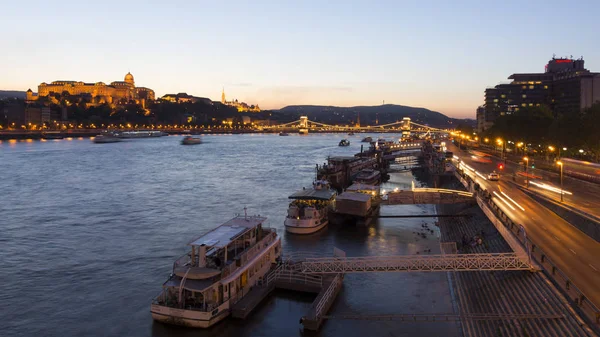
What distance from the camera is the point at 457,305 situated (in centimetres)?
1531

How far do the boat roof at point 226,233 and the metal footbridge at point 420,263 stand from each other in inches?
98.2

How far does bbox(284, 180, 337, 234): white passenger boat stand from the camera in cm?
2541

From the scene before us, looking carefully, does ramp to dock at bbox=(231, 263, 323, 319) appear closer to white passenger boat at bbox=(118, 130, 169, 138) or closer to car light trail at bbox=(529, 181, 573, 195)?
car light trail at bbox=(529, 181, 573, 195)

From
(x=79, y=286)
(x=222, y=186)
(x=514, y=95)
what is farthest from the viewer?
(x=514, y=95)

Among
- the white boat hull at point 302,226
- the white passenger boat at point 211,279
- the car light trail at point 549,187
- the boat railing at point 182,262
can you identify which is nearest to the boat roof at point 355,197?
the white boat hull at point 302,226

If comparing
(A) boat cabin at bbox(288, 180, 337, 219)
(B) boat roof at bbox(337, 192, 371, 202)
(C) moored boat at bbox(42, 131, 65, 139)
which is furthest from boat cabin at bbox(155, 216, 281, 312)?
(C) moored boat at bbox(42, 131, 65, 139)

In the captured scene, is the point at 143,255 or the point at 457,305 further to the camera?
the point at 143,255

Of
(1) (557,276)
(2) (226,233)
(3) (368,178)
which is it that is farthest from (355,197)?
(1) (557,276)

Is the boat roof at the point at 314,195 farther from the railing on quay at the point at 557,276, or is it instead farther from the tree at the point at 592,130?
the tree at the point at 592,130

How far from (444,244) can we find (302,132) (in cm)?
17858

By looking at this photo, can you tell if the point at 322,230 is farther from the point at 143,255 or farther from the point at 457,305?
the point at 457,305

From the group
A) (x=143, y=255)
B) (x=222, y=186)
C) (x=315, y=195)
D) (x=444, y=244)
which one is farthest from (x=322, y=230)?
(x=222, y=186)

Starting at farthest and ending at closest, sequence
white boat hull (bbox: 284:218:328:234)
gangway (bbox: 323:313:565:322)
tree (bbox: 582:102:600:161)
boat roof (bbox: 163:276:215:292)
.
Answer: tree (bbox: 582:102:600:161), white boat hull (bbox: 284:218:328:234), boat roof (bbox: 163:276:215:292), gangway (bbox: 323:313:565:322)

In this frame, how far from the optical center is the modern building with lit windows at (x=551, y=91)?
324ft
